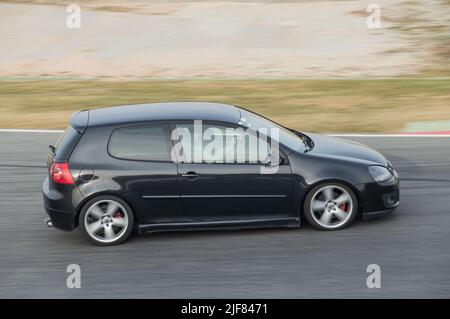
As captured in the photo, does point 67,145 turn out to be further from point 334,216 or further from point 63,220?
point 334,216

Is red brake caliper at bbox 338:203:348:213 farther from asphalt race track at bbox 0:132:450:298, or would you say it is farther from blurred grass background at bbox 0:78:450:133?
blurred grass background at bbox 0:78:450:133

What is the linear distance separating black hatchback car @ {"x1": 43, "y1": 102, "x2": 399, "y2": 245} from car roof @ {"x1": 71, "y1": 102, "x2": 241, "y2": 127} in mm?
32

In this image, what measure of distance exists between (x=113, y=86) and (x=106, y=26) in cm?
625

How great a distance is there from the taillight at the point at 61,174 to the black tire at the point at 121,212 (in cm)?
31

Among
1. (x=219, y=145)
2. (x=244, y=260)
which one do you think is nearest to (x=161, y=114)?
(x=219, y=145)

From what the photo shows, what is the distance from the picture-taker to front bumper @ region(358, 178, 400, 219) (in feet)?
31.4

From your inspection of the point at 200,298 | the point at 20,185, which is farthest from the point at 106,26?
the point at 200,298

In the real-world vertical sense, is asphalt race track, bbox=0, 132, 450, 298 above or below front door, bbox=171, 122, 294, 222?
below

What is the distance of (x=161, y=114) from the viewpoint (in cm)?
971

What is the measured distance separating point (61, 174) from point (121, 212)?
2.56 ft

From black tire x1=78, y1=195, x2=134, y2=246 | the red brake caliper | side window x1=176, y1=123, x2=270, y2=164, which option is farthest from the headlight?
black tire x1=78, y1=195, x2=134, y2=246

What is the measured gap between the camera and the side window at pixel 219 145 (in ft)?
31.0

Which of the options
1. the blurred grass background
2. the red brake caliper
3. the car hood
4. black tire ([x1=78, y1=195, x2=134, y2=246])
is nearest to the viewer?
black tire ([x1=78, y1=195, x2=134, y2=246])

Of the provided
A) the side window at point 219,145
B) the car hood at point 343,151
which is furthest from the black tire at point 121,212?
the car hood at point 343,151
